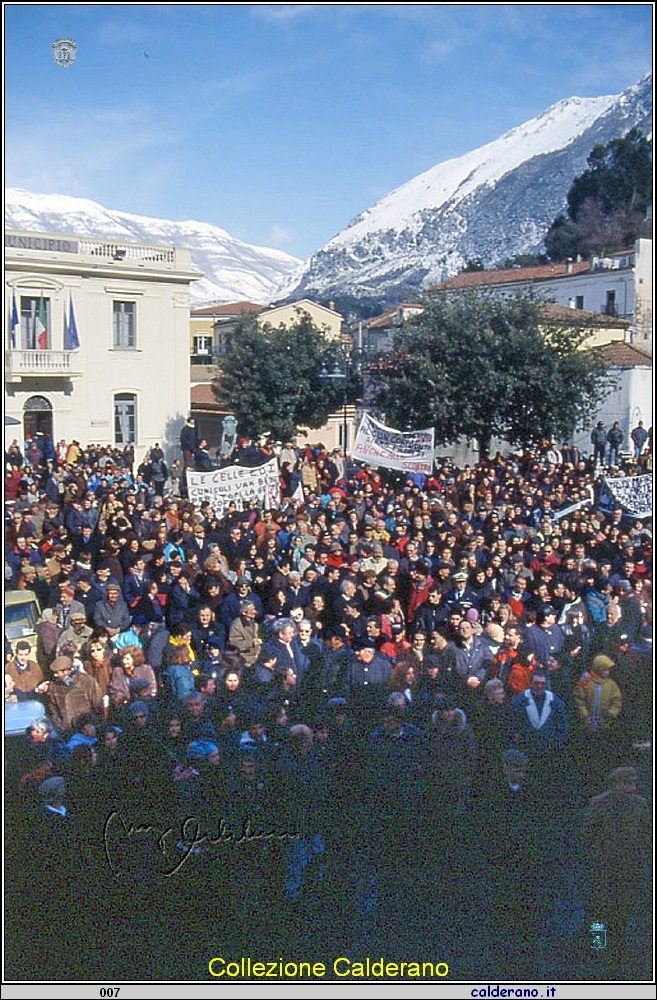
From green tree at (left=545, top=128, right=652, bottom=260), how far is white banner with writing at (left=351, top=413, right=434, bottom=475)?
48.4 feet

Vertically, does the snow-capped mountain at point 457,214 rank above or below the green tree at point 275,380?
above

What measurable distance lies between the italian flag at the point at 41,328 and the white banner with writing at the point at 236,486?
2.04m

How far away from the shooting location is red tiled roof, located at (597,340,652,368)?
36.0 feet

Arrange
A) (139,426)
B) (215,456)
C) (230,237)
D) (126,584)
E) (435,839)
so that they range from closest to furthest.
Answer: (435,839) → (126,584) → (230,237) → (139,426) → (215,456)

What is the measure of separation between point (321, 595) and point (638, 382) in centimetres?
681

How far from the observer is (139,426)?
769 centimetres

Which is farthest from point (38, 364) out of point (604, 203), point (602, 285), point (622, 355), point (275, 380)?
point (604, 203)

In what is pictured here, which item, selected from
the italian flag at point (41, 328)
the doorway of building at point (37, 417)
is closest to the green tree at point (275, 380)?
the doorway of building at point (37, 417)

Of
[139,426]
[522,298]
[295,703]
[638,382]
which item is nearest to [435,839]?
[295,703]

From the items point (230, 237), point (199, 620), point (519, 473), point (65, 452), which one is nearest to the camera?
point (199, 620)

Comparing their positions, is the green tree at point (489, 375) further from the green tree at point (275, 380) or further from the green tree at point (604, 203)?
the green tree at point (604, 203)

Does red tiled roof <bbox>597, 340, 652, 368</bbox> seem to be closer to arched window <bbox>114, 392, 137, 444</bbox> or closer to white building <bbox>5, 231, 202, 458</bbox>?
white building <bbox>5, 231, 202, 458</bbox>

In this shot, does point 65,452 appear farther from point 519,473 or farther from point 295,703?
point 519,473

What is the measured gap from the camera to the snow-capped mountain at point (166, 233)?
5910 mm
